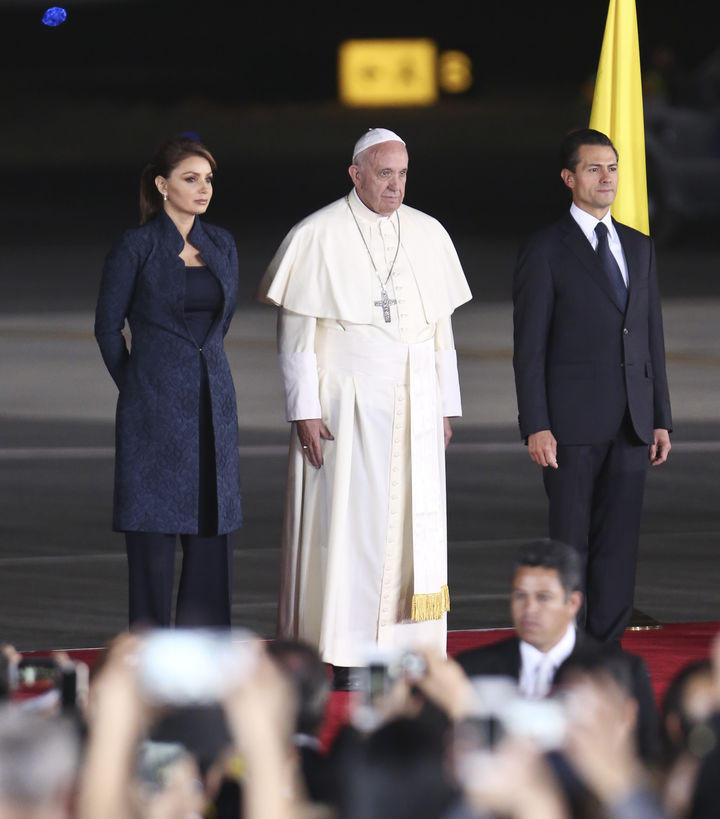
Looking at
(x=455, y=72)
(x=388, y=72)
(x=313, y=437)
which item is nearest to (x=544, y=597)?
(x=313, y=437)

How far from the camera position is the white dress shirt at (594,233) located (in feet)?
22.3

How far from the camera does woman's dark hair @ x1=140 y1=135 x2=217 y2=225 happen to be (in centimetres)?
630

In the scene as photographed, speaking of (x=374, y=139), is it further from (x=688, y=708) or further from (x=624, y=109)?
(x=688, y=708)

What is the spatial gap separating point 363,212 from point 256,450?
5581 millimetres

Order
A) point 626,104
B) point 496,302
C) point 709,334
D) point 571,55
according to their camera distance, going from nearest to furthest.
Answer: point 626,104
point 709,334
point 496,302
point 571,55

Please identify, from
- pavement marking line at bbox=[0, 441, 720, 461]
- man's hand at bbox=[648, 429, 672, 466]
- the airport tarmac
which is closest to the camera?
man's hand at bbox=[648, 429, 672, 466]

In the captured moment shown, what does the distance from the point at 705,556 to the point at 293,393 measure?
3.29 meters

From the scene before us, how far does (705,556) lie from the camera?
929cm

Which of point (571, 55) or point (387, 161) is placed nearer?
point (387, 161)

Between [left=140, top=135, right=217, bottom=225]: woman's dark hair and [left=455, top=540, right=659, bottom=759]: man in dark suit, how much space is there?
1.96m

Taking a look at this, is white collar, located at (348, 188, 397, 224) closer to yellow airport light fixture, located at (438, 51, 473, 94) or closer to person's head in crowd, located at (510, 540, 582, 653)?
person's head in crowd, located at (510, 540, 582, 653)

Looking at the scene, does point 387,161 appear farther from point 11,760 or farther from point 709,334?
point 709,334

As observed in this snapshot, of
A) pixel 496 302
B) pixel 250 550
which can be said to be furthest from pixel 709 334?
pixel 250 550

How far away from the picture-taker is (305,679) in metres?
4.16
